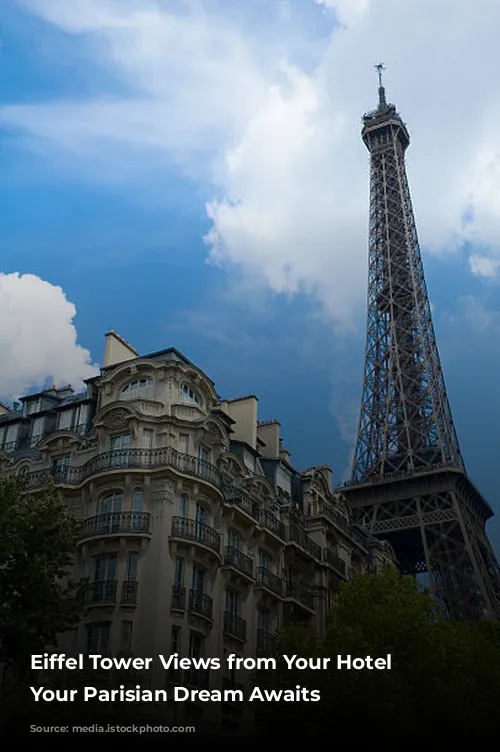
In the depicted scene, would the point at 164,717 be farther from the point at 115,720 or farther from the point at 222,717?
the point at 115,720

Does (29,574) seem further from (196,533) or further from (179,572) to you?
(196,533)

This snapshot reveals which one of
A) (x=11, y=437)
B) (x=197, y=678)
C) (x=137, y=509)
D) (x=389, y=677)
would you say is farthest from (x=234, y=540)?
(x=11, y=437)

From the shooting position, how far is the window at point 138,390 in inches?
1369

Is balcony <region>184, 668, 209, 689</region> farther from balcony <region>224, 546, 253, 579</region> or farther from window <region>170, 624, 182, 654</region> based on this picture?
balcony <region>224, 546, 253, 579</region>

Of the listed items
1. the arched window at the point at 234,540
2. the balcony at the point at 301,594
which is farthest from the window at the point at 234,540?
the balcony at the point at 301,594

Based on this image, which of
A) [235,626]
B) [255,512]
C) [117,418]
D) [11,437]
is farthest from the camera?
[11,437]

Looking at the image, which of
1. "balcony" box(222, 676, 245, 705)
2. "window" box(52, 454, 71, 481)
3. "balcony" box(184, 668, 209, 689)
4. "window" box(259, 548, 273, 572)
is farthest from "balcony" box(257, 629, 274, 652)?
"window" box(52, 454, 71, 481)

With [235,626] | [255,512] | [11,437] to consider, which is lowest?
[235,626]

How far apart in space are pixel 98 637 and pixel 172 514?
468 cm

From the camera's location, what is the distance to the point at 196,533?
105 feet

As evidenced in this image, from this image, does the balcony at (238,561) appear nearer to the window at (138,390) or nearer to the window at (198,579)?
the window at (198,579)

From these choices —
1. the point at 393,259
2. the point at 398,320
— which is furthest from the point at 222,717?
the point at 393,259

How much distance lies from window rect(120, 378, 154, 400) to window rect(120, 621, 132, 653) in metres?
8.84

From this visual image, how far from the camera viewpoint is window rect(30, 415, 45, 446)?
125ft
